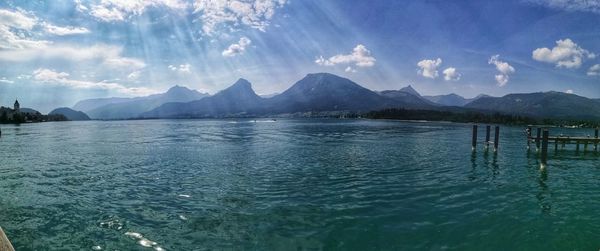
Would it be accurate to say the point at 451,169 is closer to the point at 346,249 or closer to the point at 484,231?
the point at 484,231

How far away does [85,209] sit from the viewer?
19.6 m

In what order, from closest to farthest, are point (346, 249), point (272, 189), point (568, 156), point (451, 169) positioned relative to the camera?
1. point (346, 249)
2. point (272, 189)
3. point (451, 169)
4. point (568, 156)

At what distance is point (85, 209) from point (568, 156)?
56933mm

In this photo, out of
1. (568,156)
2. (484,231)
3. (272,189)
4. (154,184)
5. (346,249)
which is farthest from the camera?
(568,156)

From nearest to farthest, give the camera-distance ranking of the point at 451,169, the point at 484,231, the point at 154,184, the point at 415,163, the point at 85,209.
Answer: the point at 484,231 → the point at 85,209 → the point at 154,184 → the point at 451,169 → the point at 415,163

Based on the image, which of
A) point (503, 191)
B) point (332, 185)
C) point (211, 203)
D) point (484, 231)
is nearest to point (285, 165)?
point (332, 185)

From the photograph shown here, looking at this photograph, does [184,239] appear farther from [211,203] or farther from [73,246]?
[211,203]

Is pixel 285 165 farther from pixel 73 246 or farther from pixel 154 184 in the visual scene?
pixel 73 246

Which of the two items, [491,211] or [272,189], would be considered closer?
[491,211]

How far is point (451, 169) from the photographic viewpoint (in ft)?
113

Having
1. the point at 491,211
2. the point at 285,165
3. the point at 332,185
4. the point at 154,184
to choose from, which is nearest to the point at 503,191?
the point at 491,211

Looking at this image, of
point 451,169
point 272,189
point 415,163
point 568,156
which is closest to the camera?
point 272,189

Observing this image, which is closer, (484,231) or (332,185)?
(484,231)

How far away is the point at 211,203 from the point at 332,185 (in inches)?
364
